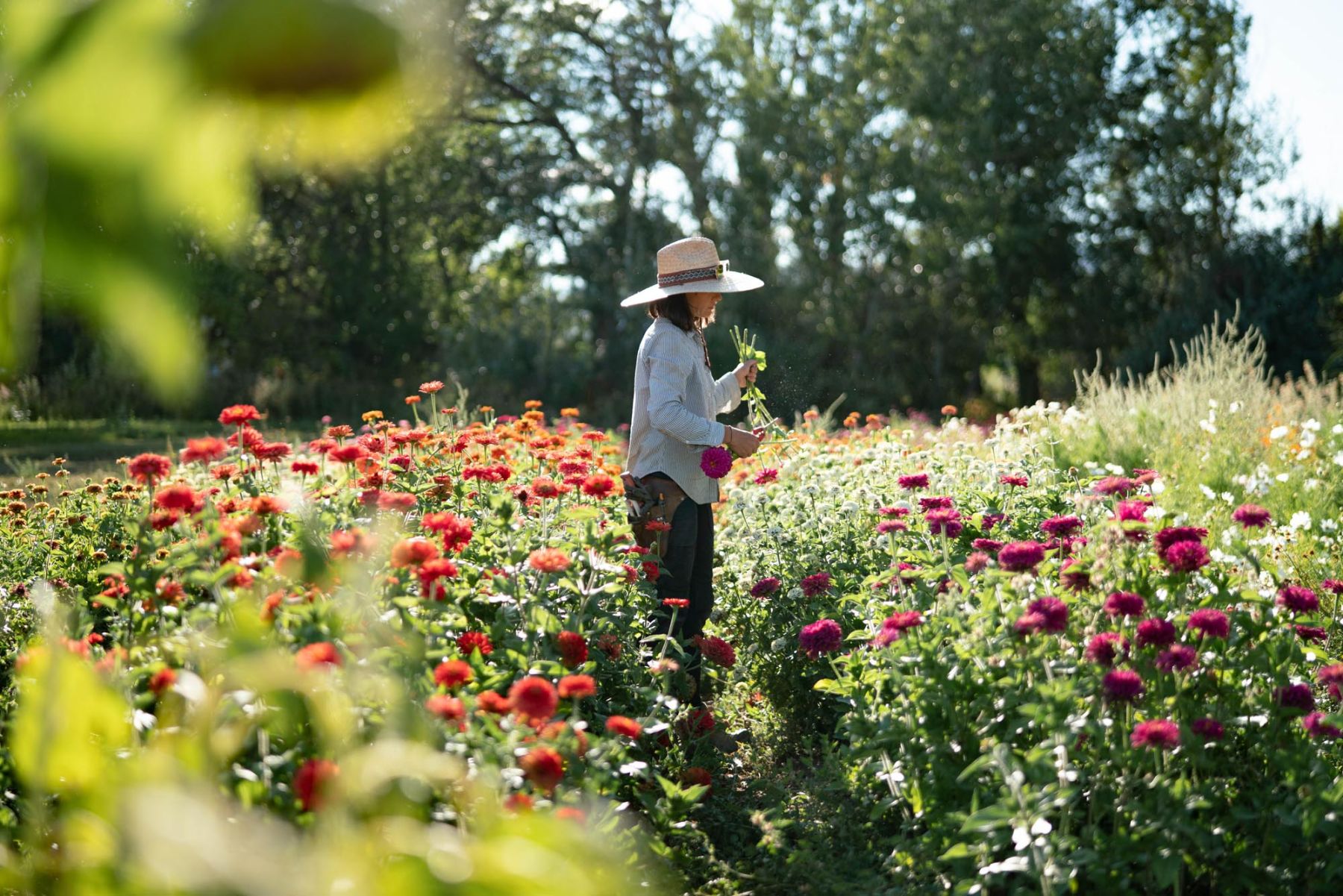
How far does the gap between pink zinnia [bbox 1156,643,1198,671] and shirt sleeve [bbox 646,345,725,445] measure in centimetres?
198

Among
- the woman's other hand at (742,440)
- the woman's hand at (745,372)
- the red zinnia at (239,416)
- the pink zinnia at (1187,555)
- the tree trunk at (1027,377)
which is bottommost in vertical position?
the tree trunk at (1027,377)

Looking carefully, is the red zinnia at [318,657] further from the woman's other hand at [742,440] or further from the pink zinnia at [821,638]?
the woman's other hand at [742,440]

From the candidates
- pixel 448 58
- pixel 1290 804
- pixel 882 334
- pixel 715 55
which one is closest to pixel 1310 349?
pixel 882 334

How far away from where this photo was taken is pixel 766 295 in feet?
61.3

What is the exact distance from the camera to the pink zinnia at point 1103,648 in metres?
2.56

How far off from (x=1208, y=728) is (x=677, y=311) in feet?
8.51

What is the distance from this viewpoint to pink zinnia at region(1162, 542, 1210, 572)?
2609 mm

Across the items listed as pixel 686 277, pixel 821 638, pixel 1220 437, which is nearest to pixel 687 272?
pixel 686 277

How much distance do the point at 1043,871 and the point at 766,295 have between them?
16.8 metres

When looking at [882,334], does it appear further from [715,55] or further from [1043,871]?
[1043,871]

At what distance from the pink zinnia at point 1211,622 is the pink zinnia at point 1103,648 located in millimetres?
173

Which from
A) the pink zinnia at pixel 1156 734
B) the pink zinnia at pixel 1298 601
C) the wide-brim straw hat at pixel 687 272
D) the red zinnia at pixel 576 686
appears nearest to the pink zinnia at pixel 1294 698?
the pink zinnia at pixel 1298 601

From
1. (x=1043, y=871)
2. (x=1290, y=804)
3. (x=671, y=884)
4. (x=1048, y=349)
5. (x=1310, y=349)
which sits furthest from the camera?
(x=1048, y=349)

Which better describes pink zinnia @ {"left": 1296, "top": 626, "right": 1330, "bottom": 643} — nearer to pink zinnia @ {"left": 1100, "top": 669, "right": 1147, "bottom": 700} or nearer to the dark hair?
pink zinnia @ {"left": 1100, "top": 669, "right": 1147, "bottom": 700}
